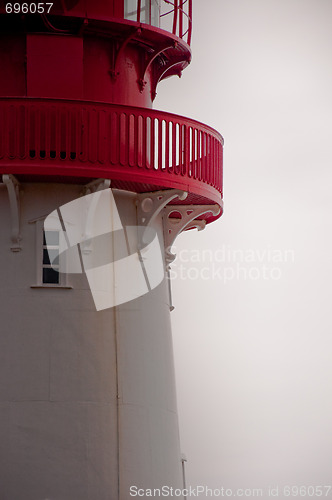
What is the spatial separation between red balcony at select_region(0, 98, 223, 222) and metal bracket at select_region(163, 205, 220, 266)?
964 mm

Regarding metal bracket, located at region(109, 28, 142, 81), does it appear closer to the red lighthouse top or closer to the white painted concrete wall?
the red lighthouse top

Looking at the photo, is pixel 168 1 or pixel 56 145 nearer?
pixel 56 145

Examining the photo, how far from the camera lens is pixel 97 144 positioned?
23641mm

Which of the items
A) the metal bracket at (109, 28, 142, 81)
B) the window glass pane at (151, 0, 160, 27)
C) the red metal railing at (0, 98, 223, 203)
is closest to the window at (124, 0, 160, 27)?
the window glass pane at (151, 0, 160, 27)

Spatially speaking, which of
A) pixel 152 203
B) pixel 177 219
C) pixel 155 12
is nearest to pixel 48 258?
pixel 152 203

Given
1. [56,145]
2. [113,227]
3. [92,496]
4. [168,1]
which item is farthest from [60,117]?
[92,496]

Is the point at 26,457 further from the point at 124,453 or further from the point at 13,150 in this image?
the point at 13,150

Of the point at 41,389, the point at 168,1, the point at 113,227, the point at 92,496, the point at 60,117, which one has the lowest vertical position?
the point at 92,496

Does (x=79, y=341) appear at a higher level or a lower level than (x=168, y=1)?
lower

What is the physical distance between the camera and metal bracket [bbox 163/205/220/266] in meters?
25.7

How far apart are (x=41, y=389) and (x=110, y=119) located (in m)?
4.13

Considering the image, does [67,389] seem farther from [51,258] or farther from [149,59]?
[149,59]

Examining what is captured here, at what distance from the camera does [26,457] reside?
2323cm

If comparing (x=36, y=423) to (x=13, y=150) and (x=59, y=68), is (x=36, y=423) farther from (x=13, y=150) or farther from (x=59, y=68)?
(x=59, y=68)
